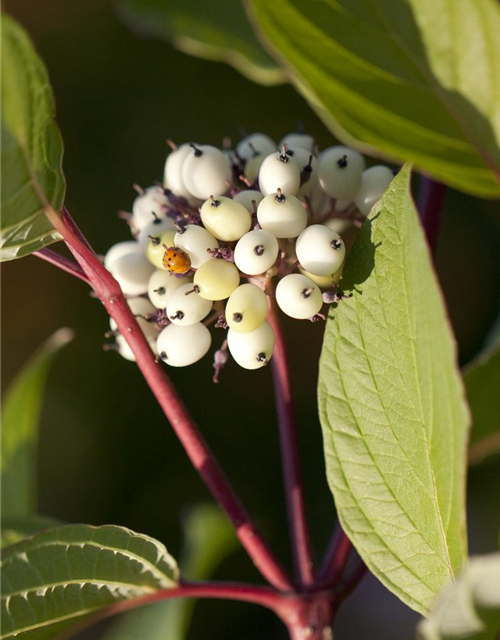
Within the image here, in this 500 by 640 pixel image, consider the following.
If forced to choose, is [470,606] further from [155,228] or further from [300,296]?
[155,228]

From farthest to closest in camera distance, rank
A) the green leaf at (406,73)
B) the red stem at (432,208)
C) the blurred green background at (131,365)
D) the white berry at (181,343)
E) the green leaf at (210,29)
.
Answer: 1. the blurred green background at (131,365)
2. the green leaf at (210,29)
3. the red stem at (432,208)
4. the white berry at (181,343)
5. the green leaf at (406,73)

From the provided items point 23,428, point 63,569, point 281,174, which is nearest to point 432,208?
point 281,174

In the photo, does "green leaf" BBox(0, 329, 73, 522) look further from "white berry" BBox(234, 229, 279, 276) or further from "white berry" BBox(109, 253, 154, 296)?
"white berry" BBox(234, 229, 279, 276)

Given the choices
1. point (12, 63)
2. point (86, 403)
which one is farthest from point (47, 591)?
point (86, 403)

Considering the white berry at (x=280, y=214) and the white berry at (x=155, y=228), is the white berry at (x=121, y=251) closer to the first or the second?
the white berry at (x=155, y=228)

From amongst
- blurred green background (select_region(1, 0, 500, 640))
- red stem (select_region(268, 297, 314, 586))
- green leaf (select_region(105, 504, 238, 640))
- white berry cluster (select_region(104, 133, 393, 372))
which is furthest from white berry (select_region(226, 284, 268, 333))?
blurred green background (select_region(1, 0, 500, 640))

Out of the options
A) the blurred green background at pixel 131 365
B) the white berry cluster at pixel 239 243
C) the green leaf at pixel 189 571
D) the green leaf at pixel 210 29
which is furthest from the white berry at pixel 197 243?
the blurred green background at pixel 131 365
